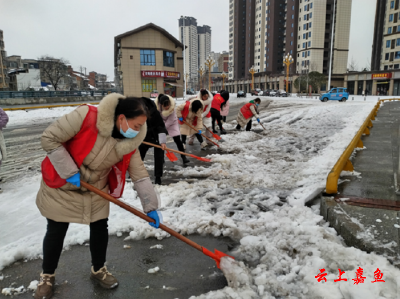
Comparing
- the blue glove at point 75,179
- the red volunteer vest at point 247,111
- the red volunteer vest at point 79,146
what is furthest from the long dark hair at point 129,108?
the red volunteer vest at point 247,111

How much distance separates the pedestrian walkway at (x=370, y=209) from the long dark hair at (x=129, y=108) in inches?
83.1

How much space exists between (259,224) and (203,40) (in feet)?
549

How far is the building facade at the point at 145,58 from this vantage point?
3903cm

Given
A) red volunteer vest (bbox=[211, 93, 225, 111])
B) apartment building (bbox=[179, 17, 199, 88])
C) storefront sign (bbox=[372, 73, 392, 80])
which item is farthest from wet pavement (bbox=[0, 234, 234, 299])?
apartment building (bbox=[179, 17, 199, 88])

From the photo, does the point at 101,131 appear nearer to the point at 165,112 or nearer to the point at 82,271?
the point at 82,271

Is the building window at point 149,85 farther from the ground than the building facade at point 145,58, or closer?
closer

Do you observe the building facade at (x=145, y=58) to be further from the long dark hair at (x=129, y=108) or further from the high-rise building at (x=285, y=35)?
the long dark hair at (x=129, y=108)

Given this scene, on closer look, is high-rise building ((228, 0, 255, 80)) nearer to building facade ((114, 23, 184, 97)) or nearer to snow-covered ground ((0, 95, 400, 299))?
building facade ((114, 23, 184, 97))

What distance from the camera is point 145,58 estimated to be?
40.0 metres

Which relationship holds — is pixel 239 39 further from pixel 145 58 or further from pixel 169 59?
pixel 145 58

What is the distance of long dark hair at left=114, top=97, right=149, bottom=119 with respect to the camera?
80.4 inches

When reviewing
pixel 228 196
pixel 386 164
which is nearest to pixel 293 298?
pixel 228 196

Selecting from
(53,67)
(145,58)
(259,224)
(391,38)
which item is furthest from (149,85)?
(391,38)

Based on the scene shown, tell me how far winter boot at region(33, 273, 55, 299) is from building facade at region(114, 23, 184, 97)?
38156 millimetres
